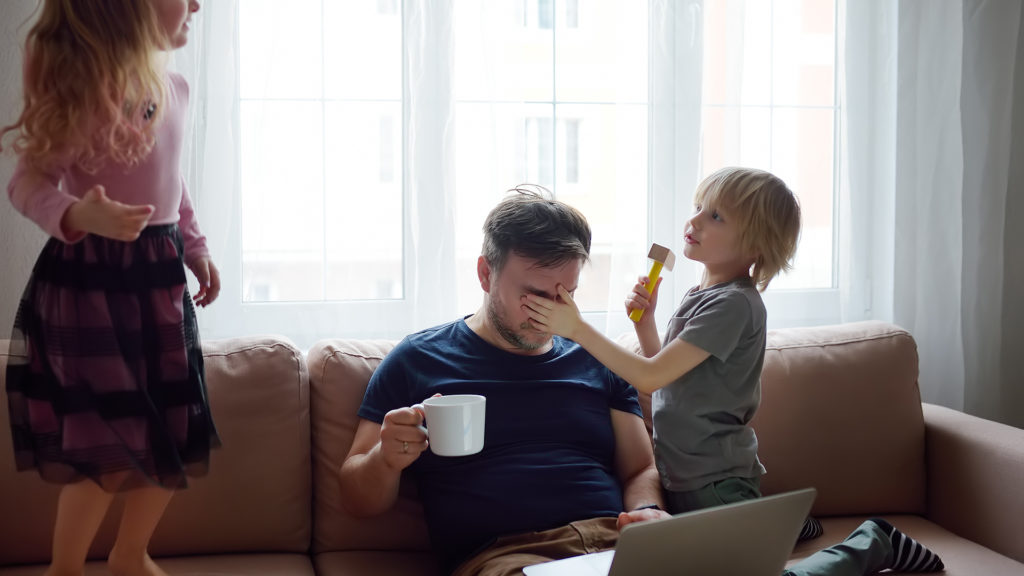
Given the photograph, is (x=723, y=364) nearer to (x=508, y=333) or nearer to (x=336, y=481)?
(x=508, y=333)

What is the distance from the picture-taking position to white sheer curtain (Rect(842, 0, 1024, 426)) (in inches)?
99.3

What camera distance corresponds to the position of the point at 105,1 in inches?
38.5

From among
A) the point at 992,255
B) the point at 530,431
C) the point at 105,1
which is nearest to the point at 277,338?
the point at 530,431

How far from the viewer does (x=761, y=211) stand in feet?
5.57

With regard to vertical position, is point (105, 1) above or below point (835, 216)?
above

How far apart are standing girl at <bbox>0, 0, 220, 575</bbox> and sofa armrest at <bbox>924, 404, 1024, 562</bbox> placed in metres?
1.68

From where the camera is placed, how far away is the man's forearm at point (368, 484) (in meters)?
1.56

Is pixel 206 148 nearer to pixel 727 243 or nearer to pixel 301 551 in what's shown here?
pixel 301 551

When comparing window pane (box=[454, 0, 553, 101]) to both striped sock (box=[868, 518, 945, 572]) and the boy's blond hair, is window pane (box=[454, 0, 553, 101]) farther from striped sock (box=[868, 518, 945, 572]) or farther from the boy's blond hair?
striped sock (box=[868, 518, 945, 572])

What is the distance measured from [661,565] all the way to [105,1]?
0.98 meters

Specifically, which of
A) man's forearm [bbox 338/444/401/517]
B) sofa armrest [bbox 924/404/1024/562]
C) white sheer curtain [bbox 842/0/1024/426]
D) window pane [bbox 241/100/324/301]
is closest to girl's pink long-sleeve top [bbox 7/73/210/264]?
man's forearm [bbox 338/444/401/517]

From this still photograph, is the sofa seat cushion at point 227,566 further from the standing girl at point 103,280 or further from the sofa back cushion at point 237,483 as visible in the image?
the standing girl at point 103,280

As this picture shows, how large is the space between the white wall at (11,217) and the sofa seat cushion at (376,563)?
93 centimetres

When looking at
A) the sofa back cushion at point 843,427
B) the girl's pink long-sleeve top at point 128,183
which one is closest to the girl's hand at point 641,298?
the sofa back cushion at point 843,427
